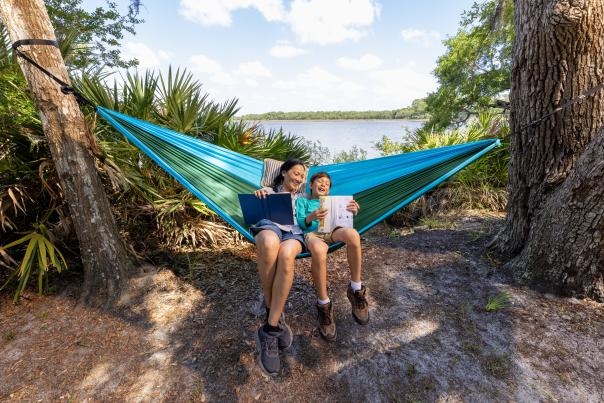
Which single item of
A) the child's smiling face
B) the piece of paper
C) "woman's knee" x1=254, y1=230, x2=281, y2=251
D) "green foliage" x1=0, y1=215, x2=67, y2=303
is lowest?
"green foliage" x1=0, y1=215, x2=67, y2=303

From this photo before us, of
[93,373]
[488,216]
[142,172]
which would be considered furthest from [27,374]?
[488,216]

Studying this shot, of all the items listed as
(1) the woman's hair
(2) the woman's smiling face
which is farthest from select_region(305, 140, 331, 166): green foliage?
(2) the woman's smiling face

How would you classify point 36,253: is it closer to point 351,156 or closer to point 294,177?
point 294,177

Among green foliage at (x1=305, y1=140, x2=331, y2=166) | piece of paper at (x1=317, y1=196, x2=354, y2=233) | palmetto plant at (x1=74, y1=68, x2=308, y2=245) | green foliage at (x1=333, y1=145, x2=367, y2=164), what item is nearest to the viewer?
piece of paper at (x1=317, y1=196, x2=354, y2=233)

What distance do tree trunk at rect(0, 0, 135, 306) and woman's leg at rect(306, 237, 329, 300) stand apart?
4.18 feet

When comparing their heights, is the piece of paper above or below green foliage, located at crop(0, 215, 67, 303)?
above

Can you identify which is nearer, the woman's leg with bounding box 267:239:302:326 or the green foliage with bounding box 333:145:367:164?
the woman's leg with bounding box 267:239:302:326

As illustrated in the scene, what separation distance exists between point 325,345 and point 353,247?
50 cm

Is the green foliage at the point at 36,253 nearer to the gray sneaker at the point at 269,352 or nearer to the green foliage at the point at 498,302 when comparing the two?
the gray sneaker at the point at 269,352

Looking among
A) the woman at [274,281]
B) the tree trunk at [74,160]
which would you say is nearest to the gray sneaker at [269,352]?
the woman at [274,281]

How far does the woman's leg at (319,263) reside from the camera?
1.45m

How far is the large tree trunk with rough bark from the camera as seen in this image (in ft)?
4.86

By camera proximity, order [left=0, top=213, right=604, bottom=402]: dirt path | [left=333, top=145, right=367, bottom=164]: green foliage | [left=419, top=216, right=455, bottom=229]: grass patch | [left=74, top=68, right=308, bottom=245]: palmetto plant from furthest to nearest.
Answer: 1. [left=333, top=145, right=367, bottom=164]: green foliage
2. [left=419, top=216, right=455, bottom=229]: grass patch
3. [left=74, top=68, right=308, bottom=245]: palmetto plant
4. [left=0, top=213, right=604, bottom=402]: dirt path

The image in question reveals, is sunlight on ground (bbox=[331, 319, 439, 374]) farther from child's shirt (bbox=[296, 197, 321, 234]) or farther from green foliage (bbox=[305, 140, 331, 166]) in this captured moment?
green foliage (bbox=[305, 140, 331, 166])
